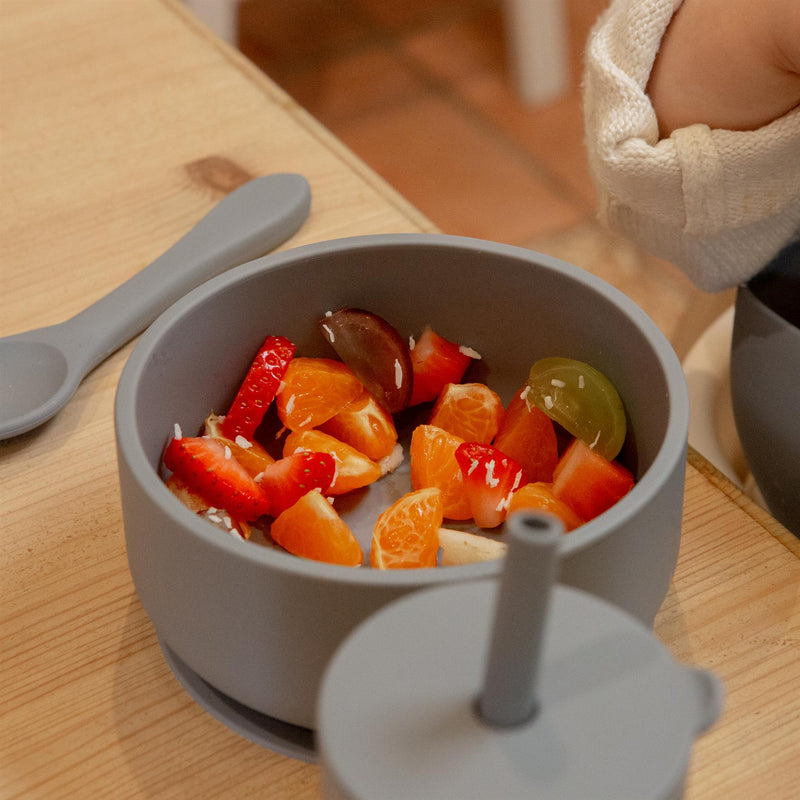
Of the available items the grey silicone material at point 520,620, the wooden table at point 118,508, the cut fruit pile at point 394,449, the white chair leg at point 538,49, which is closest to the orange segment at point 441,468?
the cut fruit pile at point 394,449

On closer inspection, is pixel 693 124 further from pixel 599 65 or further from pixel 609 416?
pixel 609 416

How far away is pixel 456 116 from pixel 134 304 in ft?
4.97

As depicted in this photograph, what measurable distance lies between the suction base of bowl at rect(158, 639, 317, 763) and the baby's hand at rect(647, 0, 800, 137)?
40 centimetres

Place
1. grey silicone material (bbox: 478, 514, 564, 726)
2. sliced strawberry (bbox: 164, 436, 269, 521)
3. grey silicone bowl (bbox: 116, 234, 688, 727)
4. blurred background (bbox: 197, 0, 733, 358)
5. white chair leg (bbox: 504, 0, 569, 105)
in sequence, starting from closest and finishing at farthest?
grey silicone material (bbox: 478, 514, 564, 726)
grey silicone bowl (bbox: 116, 234, 688, 727)
sliced strawberry (bbox: 164, 436, 269, 521)
blurred background (bbox: 197, 0, 733, 358)
white chair leg (bbox: 504, 0, 569, 105)

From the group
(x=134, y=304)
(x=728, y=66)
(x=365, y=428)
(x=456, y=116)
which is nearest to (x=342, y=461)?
(x=365, y=428)

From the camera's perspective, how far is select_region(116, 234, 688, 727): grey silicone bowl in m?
0.33

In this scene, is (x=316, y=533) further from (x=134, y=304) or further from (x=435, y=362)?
(x=134, y=304)

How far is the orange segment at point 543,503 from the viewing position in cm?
43

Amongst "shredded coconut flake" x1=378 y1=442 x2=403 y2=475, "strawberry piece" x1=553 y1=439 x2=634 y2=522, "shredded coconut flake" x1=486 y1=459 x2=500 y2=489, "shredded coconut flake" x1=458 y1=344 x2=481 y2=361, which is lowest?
"shredded coconut flake" x1=378 y1=442 x2=403 y2=475

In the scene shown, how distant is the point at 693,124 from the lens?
59 centimetres

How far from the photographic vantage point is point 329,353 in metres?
0.52

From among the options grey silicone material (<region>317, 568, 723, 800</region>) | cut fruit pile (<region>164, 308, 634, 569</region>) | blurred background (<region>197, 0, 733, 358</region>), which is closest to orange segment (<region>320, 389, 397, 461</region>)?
cut fruit pile (<region>164, 308, 634, 569</region>)

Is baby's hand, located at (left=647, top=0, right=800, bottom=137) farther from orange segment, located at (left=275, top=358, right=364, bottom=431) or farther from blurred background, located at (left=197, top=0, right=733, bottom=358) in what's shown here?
blurred background, located at (left=197, top=0, right=733, bottom=358)

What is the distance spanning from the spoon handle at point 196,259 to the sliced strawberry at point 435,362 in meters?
0.16
